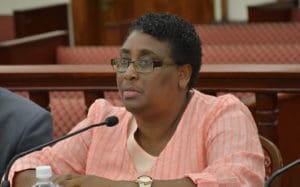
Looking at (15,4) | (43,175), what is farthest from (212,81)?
(15,4)

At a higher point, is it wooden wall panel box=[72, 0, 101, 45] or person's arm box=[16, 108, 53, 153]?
person's arm box=[16, 108, 53, 153]

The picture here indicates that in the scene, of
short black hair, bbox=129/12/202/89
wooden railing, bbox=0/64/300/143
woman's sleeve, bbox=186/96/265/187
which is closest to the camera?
woman's sleeve, bbox=186/96/265/187

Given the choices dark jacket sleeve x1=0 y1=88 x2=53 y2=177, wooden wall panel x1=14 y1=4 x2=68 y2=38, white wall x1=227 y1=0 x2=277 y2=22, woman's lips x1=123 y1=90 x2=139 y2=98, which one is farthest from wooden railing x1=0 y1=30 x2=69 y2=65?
woman's lips x1=123 y1=90 x2=139 y2=98

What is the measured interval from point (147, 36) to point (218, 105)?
26cm

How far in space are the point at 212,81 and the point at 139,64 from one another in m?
0.90

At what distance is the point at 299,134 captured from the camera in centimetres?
304

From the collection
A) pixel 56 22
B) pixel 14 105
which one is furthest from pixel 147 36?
pixel 56 22

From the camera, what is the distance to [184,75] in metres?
2.03

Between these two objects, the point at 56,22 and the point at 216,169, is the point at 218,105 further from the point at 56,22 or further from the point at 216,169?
the point at 56,22

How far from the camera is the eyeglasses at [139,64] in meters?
1.94

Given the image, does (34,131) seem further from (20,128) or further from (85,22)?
(85,22)

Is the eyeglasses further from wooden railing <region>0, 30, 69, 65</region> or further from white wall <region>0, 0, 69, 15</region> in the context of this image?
white wall <region>0, 0, 69, 15</region>

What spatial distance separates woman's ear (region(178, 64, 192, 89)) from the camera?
2.03 meters

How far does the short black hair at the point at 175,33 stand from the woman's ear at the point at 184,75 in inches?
0.4
